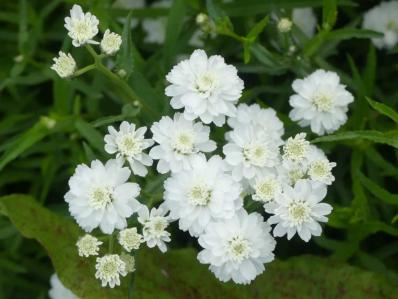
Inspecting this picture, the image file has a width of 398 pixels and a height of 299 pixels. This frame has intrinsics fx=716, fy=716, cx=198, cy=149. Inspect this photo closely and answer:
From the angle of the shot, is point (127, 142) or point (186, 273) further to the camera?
point (186, 273)

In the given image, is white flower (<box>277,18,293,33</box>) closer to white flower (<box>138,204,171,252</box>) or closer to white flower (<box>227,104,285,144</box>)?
white flower (<box>227,104,285,144</box>)

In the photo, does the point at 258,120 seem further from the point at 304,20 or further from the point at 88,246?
the point at 304,20

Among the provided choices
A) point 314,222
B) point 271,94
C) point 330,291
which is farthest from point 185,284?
point 271,94

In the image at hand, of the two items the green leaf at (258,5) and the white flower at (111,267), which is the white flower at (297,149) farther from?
the green leaf at (258,5)

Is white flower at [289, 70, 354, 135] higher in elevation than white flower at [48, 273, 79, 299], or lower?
higher

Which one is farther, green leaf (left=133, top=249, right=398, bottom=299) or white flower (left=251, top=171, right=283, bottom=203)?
green leaf (left=133, top=249, right=398, bottom=299)

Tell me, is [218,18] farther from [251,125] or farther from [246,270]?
[246,270]

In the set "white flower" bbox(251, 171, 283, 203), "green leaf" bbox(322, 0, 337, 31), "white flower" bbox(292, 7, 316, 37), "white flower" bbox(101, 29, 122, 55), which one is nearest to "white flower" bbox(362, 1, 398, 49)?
"white flower" bbox(292, 7, 316, 37)

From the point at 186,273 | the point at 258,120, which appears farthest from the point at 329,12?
the point at 186,273
